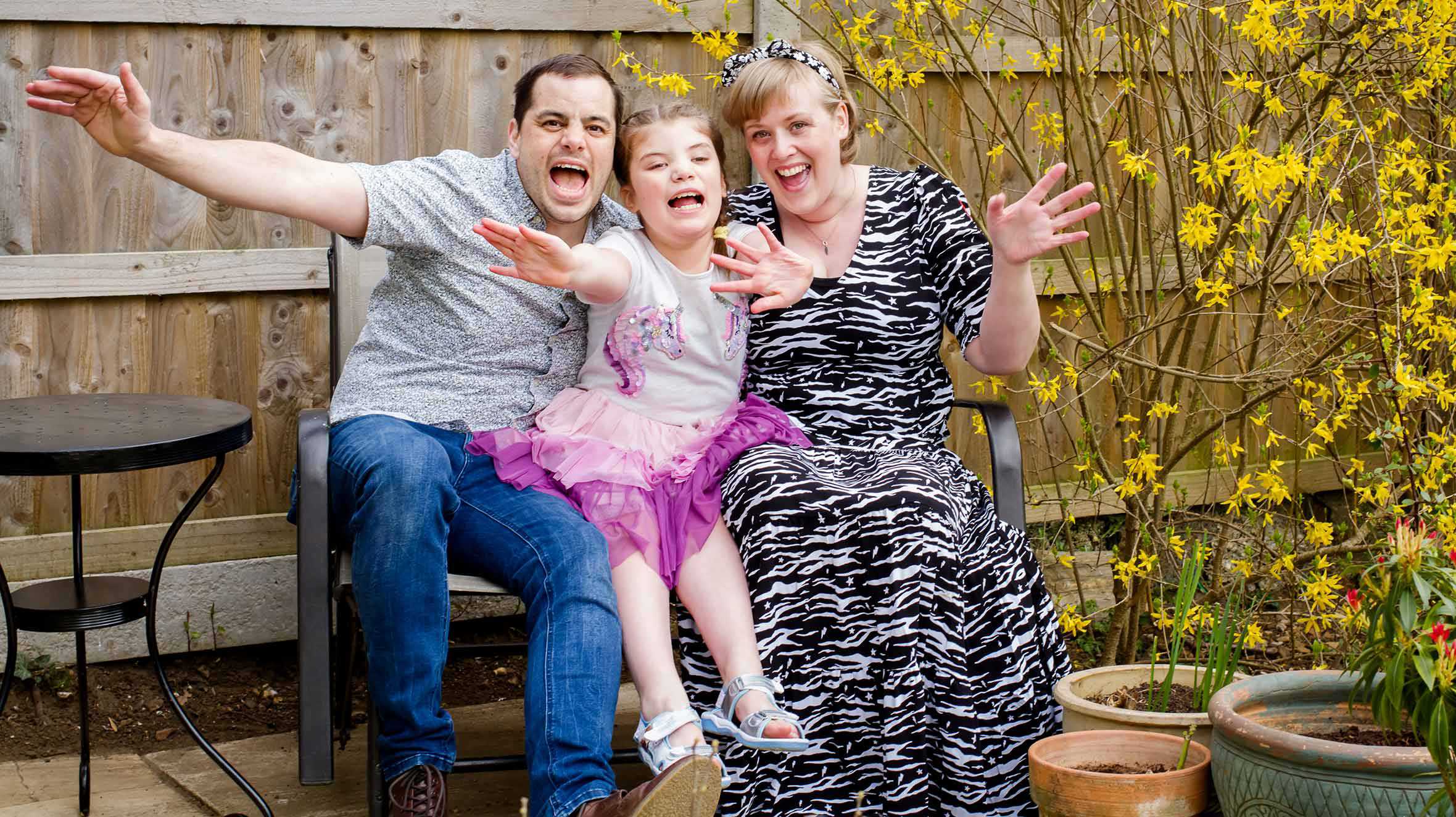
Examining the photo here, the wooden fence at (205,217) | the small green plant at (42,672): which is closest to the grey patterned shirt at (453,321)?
the wooden fence at (205,217)

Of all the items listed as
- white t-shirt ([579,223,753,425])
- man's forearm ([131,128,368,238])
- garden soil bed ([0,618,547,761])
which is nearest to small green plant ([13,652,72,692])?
garden soil bed ([0,618,547,761])

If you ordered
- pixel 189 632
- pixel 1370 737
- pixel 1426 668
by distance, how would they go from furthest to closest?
pixel 189 632, pixel 1370 737, pixel 1426 668

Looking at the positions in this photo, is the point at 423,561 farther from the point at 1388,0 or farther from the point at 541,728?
the point at 1388,0

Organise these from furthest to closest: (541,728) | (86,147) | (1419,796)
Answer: (86,147) < (541,728) < (1419,796)

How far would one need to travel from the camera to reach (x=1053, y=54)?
328cm

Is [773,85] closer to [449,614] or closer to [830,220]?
[830,220]

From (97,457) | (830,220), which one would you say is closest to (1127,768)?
(830,220)

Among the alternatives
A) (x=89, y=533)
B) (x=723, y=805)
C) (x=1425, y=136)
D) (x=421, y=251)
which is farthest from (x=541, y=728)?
(x=1425, y=136)

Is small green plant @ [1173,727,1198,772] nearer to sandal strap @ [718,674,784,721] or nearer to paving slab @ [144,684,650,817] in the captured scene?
sandal strap @ [718,674,784,721]

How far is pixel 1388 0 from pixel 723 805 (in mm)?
1859

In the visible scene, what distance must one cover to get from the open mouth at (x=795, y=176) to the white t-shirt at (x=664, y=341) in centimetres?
23

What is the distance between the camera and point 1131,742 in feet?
7.34

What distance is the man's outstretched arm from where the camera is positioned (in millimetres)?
2117

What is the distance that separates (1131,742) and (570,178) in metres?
1.42
